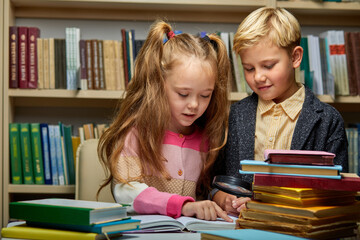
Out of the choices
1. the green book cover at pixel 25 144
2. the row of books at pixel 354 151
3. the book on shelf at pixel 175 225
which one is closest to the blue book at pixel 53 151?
the green book cover at pixel 25 144

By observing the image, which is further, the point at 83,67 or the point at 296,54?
the point at 83,67

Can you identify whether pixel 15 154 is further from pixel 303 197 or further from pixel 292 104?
pixel 303 197

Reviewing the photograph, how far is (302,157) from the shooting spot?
938 millimetres

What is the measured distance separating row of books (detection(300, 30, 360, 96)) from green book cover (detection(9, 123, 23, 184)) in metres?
1.49

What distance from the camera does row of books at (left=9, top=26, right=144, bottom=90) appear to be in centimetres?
238

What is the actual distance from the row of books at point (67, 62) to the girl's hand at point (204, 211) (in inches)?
50.2

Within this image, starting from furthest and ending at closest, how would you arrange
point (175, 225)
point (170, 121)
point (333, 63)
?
point (333, 63)
point (170, 121)
point (175, 225)

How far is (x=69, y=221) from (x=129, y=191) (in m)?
0.52

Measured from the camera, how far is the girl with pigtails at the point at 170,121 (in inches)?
58.2

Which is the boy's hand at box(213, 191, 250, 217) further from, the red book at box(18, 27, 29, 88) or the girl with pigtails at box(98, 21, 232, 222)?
the red book at box(18, 27, 29, 88)

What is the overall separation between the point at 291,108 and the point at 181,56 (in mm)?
396

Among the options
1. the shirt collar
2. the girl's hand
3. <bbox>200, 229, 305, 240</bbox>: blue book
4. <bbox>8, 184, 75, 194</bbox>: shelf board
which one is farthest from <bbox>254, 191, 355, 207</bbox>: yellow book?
<bbox>8, 184, 75, 194</bbox>: shelf board

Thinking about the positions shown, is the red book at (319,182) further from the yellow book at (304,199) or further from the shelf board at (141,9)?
the shelf board at (141,9)

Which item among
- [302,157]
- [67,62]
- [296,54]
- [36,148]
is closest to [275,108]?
[296,54]
